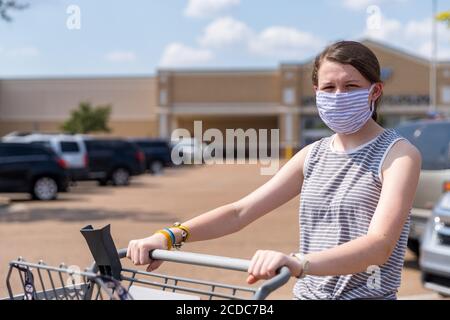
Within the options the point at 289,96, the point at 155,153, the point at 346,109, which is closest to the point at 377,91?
the point at 346,109

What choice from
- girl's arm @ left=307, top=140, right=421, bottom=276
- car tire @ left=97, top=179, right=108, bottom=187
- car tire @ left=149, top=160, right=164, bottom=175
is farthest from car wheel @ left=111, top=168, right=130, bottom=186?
girl's arm @ left=307, top=140, right=421, bottom=276

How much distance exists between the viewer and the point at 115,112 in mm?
69500

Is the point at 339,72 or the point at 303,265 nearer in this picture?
the point at 303,265

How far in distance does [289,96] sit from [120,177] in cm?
3857

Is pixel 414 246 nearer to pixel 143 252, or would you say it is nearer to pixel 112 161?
pixel 143 252

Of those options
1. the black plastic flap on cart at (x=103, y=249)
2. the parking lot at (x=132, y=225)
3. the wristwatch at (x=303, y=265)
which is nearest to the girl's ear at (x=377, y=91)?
the wristwatch at (x=303, y=265)

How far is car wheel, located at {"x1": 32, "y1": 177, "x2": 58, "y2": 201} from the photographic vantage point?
18344 millimetres

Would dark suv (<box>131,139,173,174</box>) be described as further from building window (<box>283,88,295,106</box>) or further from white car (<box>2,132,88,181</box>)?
building window (<box>283,88,295,106</box>)

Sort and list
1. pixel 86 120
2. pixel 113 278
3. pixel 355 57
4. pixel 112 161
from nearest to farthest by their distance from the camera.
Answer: pixel 113 278 → pixel 355 57 → pixel 112 161 → pixel 86 120

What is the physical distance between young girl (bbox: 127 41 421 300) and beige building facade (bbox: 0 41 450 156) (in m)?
54.7

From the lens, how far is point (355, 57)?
2105mm

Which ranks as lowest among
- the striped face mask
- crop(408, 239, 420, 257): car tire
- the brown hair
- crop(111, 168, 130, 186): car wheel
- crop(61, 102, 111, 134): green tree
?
crop(61, 102, 111, 134): green tree
